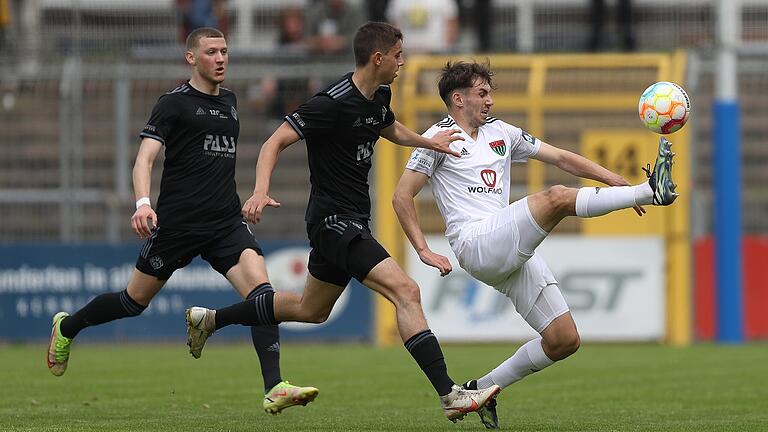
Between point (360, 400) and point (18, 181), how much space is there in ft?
31.0

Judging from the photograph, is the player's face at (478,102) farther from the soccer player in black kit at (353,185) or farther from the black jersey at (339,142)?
the black jersey at (339,142)

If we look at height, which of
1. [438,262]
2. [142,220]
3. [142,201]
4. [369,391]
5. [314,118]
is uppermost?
[314,118]

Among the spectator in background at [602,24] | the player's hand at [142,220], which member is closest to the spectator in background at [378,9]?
the spectator in background at [602,24]

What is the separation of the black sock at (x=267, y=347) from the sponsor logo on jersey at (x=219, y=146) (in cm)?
103

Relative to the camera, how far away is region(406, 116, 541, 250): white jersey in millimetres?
9102

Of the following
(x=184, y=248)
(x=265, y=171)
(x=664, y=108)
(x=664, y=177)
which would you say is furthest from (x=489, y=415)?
(x=184, y=248)

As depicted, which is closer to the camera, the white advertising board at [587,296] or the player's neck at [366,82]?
the player's neck at [366,82]

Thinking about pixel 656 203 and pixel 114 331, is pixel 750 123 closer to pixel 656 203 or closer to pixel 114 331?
pixel 114 331

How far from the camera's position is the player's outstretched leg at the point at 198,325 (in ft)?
31.2

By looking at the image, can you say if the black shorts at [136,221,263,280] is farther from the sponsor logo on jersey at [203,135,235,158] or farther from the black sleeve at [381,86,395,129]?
the black sleeve at [381,86,395,129]

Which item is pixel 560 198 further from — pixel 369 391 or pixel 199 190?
pixel 369 391

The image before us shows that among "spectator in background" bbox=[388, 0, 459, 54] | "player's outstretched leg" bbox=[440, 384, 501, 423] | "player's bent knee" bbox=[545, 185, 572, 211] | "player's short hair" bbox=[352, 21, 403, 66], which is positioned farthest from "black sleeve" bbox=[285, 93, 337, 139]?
"spectator in background" bbox=[388, 0, 459, 54]

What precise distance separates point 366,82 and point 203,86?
1.69 metres

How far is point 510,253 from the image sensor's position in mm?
8664
